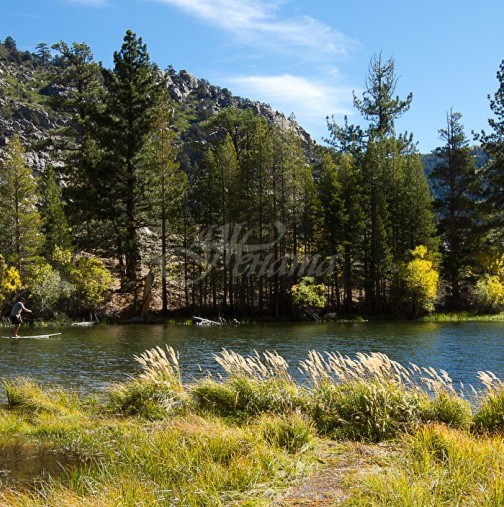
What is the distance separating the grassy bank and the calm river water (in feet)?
12.4

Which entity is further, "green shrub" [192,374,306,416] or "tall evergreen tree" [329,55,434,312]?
"tall evergreen tree" [329,55,434,312]

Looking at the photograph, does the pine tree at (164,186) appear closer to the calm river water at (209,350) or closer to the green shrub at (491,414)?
the calm river water at (209,350)

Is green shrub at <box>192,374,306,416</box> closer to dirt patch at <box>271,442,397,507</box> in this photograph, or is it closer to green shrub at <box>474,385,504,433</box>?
dirt patch at <box>271,442,397,507</box>

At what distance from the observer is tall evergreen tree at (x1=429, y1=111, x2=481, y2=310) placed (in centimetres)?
5622

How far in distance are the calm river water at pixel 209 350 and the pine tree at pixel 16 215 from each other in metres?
8.81

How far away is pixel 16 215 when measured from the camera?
40.7 m

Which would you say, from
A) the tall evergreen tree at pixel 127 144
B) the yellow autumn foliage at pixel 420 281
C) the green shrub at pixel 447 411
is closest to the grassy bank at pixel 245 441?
the green shrub at pixel 447 411

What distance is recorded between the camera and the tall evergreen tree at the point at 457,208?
5622cm

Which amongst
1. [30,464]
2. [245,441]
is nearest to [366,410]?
[245,441]

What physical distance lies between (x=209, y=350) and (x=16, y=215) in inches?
979

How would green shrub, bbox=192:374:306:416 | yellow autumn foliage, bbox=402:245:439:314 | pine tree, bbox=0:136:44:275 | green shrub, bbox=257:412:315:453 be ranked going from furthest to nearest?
yellow autumn foliage, bbox=402:245:439:314 < pine tree, bbox=0:136:44:275 < green shrub, bbox=192:374:306:416 < green shrub, bbox=257:412:315:453

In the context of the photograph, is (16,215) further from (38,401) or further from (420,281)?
(420,281)

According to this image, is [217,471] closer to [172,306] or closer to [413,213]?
[172,306]

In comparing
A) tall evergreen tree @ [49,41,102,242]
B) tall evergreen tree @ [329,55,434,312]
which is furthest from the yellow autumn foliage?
tall evergreen tree @ [49,41,102,242]
